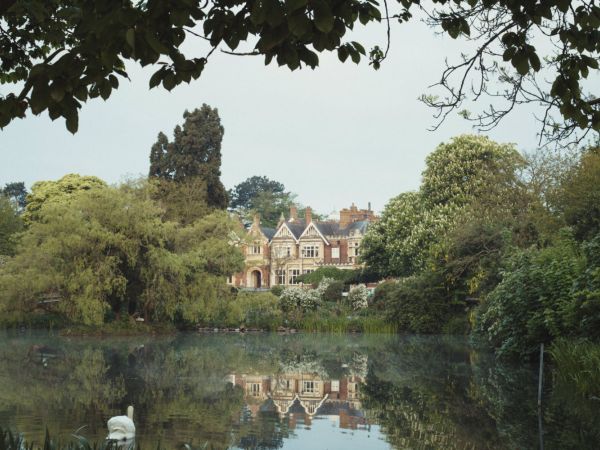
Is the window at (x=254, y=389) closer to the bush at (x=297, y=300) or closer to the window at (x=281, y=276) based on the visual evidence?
the bush at (x=297, y=300)

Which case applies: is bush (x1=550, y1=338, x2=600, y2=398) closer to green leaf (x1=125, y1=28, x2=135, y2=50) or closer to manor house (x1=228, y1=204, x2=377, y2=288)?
green leaf (x1=125, y1=28, x2=135, y2=50)

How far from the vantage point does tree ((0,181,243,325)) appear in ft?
111

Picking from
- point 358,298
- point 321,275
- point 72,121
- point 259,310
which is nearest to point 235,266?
point 259,310

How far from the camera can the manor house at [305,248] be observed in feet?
261

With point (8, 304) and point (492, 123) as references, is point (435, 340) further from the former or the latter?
point (492, 123)

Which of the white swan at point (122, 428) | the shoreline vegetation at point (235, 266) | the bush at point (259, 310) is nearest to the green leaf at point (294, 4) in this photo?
the white swan at point (122, 428)

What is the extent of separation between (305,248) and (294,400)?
6651 cm

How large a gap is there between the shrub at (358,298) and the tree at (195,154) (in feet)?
43.1

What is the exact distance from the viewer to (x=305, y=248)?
267 feet

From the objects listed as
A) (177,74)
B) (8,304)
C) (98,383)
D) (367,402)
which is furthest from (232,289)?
(177,74)

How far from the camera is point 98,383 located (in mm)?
16906

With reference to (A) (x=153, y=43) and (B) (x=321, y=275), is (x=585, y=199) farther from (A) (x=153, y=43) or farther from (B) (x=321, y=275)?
(B) (x=321, y=275)

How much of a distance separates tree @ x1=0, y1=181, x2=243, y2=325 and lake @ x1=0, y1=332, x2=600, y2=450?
7.48 meters

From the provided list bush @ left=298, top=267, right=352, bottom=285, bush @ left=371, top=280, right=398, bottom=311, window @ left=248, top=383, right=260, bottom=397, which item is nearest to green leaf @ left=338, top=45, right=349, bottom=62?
window @ left=248, top=383, right=260, bottom=397
